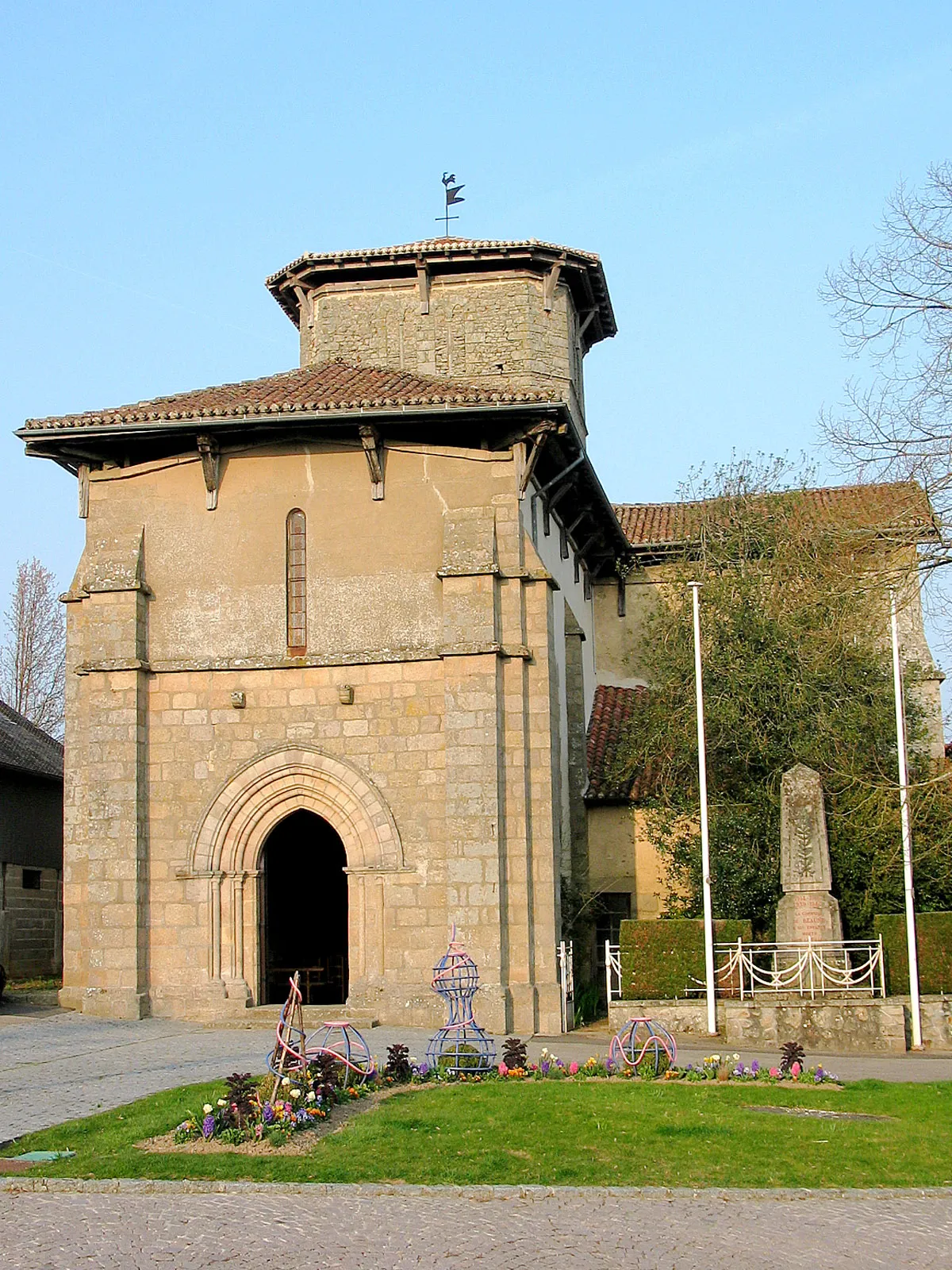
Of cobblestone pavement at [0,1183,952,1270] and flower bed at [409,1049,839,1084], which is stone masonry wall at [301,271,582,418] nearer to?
flower bed at [409,1049,839,1084]

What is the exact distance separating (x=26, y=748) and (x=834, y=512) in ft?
64.4

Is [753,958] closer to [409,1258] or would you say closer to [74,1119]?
[74,1119]

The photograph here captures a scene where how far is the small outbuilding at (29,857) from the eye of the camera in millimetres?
28656

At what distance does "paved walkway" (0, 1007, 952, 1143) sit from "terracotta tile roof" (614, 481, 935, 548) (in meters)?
5.76

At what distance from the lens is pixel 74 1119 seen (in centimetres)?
1189

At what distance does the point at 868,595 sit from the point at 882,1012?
23.4 ft

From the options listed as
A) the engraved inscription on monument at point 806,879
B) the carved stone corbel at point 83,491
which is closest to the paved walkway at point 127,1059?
the engraved inscription on monument at point 806,879

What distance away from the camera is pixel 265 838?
21.3 meters

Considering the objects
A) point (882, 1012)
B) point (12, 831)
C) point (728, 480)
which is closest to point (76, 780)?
point (12, 831)

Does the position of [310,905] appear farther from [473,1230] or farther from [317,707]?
[473,1230]

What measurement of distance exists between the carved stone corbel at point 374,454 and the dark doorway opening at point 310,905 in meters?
5.92

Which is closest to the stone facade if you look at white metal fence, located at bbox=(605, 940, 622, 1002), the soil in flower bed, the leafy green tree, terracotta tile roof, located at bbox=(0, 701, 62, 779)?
white metal fence, located at bbox=(605, 940, 622, 1002)

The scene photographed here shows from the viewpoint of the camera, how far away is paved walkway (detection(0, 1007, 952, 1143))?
43.0 feet

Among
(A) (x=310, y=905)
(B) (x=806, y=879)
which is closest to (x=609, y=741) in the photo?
(A) (x=310, y=905)
